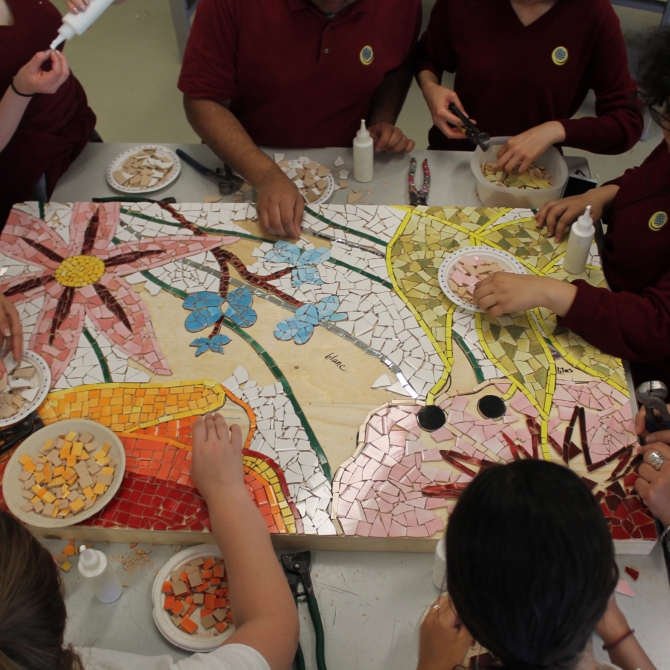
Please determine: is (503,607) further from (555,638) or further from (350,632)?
(350,632)

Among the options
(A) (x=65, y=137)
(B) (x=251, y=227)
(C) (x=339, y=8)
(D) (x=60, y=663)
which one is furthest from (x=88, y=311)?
(C) (x=339, y=8)

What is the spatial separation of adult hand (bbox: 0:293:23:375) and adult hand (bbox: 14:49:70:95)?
1.94 ft

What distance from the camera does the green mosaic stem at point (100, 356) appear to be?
1.33m

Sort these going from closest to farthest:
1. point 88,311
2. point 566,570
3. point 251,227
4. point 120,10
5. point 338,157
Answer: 1. point 566,570
2. point 88,311
3. point 251,227
4. point 338,157
5. point 120,10

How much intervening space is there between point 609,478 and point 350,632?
56cm

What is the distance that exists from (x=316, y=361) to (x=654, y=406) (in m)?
0.69

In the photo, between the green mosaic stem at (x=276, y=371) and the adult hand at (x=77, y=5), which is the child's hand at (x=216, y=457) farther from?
the adult hand at (x=77, y=5)

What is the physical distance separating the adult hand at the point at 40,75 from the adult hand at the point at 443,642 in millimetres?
1517

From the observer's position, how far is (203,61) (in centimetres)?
181

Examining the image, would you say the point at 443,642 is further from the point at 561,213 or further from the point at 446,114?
the point at 446,114

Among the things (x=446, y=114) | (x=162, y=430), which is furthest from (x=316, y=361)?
(x=446, y=114)

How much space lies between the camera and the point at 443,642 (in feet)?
3.19

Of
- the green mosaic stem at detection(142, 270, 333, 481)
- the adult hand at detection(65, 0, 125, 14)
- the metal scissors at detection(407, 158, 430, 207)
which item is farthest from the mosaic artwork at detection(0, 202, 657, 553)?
the adult hand at detection(65, 0, 125, 14)

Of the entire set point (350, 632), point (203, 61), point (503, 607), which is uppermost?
point (203, 61)
